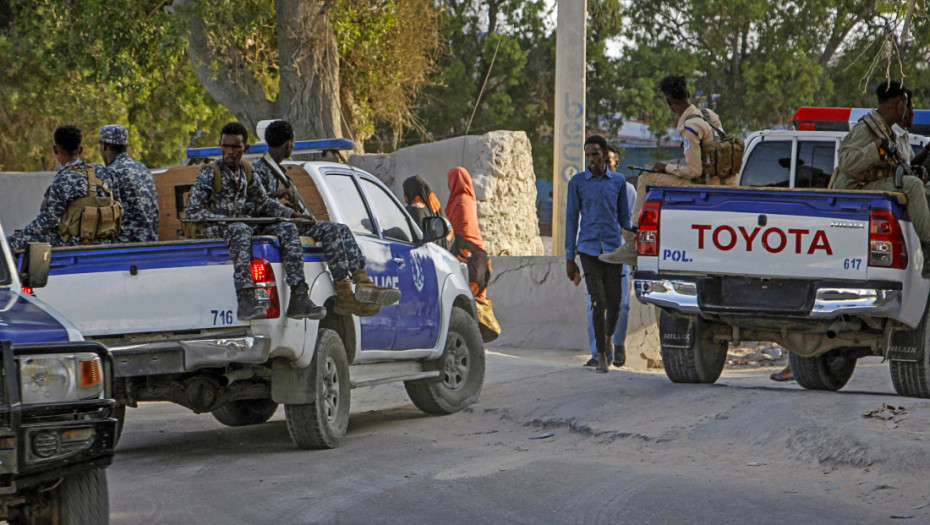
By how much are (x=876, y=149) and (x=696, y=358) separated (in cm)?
197

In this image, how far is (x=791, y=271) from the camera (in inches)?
338

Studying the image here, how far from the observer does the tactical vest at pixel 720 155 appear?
31.2 feet

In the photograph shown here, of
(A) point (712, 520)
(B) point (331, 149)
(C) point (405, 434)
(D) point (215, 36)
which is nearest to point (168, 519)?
(A) point (712, 520)

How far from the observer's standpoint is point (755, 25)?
40500 millimetres

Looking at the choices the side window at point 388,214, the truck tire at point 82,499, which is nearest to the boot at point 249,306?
the side window at point 388,214

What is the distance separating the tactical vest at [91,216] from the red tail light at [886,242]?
4.75 meters

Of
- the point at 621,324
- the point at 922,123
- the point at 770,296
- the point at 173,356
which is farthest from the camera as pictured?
the point at 922,123

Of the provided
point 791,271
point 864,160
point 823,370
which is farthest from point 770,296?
point 823,370

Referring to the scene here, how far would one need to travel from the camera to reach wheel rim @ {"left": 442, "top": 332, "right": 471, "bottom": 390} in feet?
32.3

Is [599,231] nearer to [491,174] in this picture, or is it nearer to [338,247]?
[338,247]

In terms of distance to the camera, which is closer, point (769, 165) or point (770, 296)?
point (770, 296)

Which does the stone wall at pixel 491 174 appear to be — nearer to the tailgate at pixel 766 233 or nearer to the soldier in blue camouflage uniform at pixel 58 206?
the tailgate at pixel 766 233

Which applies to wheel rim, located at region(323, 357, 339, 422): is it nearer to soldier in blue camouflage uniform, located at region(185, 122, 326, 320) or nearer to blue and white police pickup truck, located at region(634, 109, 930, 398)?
soldier in blue camouflage uniform, located at region(185, 122, 326, 320)

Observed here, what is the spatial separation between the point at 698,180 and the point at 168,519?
17.2 feet
